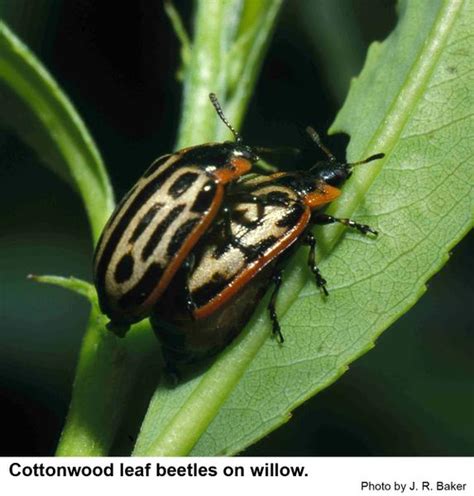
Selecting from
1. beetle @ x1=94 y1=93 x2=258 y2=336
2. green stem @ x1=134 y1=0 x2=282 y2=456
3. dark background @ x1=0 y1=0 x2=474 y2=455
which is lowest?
dark background @ x1=0 y1=0 x2=474 y2=455

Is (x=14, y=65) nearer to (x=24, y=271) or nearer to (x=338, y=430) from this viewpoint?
(x=24, y=271)

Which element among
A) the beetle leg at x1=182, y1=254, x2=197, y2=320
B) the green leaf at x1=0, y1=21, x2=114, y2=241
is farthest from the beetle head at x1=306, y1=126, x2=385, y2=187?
the green leaf at x1=0, y1=21, x2=114, y2=241

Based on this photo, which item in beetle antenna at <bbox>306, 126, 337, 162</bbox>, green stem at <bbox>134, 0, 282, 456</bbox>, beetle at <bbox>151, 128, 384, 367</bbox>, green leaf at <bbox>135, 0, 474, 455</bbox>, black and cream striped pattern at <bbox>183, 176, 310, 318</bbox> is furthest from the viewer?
beetle antenna at <bbox>306, 126, 337, 162</bbox>

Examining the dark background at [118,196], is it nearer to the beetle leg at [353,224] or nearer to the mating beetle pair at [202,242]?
the mating beetle pair at [202,242]

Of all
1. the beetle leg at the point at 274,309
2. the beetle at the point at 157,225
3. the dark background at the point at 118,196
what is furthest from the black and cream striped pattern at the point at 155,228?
the dark background at the point at 118,196

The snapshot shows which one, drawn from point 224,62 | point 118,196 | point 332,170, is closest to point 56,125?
point 224,62

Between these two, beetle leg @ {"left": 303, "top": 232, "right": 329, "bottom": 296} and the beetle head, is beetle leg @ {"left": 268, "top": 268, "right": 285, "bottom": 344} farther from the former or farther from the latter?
the beetle head

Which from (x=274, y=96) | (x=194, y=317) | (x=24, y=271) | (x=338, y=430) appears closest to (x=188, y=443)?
(x=194, y=317)

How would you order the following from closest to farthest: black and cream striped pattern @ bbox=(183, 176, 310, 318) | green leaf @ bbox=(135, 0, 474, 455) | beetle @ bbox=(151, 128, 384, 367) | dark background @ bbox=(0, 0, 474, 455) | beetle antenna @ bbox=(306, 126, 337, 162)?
green leaf @ bbox=(135, 0, 474, 455) < beetle @ bbox=(151, 128, 384, 367) < black and cream striped pattern @ bbox=(183, 176, 310, 318) < beetle antenna @ bbox=(306, 126, 337, 162) < dark background @ bbox=(0, 0, 474, 455)
